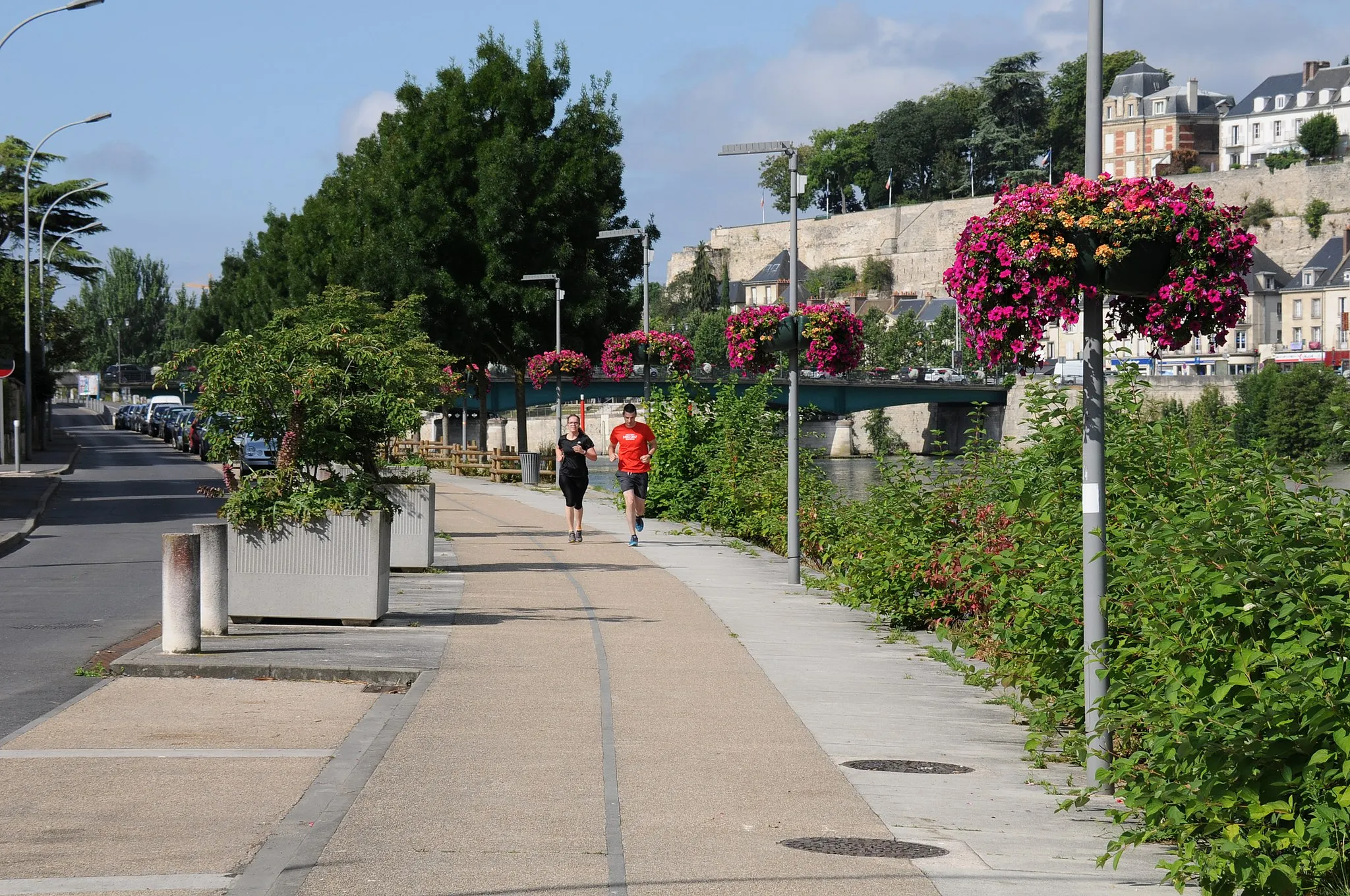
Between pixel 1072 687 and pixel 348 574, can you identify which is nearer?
pixel 1072 687

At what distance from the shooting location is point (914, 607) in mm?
14094

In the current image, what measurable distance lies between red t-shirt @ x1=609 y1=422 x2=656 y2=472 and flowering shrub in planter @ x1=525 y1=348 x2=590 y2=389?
18591 mm

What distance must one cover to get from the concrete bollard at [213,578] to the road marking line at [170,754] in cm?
407

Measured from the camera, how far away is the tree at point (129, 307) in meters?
156

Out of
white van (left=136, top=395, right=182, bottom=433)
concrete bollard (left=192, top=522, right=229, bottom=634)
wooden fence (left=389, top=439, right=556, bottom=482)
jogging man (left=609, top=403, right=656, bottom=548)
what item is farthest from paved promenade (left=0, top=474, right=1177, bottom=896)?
white van (left=136, top=395, right=182, bottom=433)

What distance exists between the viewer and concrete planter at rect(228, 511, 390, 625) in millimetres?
13477

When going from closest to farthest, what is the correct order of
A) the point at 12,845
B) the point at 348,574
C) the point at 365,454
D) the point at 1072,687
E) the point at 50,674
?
the point at 12,845 → the point at 1072,687 → the point at 50,674 → the point at 348,574 → the point at 365,454

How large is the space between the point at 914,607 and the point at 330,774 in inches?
281

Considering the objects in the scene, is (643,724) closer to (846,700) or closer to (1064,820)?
(846,700)

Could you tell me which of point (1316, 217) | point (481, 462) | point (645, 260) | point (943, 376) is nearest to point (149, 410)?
point (481, 462)

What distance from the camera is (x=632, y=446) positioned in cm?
2327

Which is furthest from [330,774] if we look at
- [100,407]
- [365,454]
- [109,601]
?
[100,407]

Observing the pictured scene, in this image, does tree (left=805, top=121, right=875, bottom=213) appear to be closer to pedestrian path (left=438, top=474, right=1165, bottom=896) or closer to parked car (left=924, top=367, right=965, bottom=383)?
parked car (left=924, top=367, right=965, bottom=383)

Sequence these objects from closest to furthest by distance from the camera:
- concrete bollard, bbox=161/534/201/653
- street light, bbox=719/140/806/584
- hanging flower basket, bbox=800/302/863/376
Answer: concrete bollard, bbox=161/534/201/653
street light, bbox=719/140/806/584
hanging flower basket, bbox=800/302/863/376
